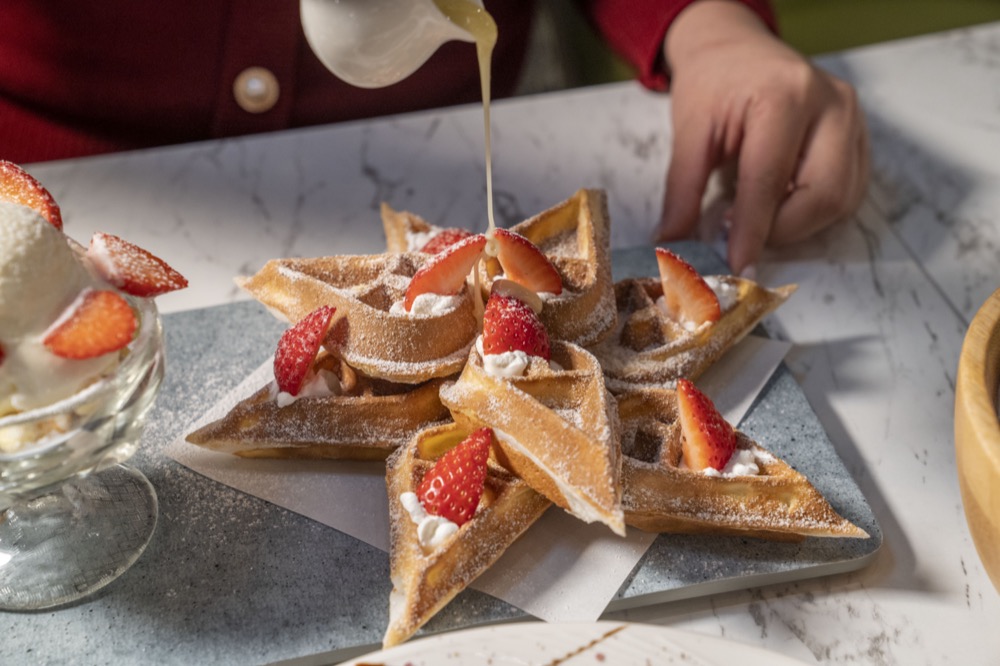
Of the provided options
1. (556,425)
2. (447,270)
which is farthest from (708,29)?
(556,425)

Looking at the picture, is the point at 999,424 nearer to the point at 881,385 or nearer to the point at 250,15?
the point at 881,385

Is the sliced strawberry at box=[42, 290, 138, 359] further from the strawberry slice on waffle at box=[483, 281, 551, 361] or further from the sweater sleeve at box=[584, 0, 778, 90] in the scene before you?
the sweater sleeve at box=[584, 0, 778, 90]

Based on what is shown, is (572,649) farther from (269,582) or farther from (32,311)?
(32,311)

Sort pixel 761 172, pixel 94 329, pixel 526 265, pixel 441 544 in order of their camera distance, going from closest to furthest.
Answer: pixel 94 329
pixel 441 544
pixel 526 265
pixel 761 172

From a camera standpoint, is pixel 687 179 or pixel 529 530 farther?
pixel 687 179

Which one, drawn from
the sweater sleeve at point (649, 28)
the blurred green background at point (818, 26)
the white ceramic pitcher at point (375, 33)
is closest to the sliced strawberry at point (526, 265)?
the white ceramic pitcher at point (375, 33)

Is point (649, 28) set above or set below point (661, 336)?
above

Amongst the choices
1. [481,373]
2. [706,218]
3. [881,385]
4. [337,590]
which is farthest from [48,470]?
[706,218]
